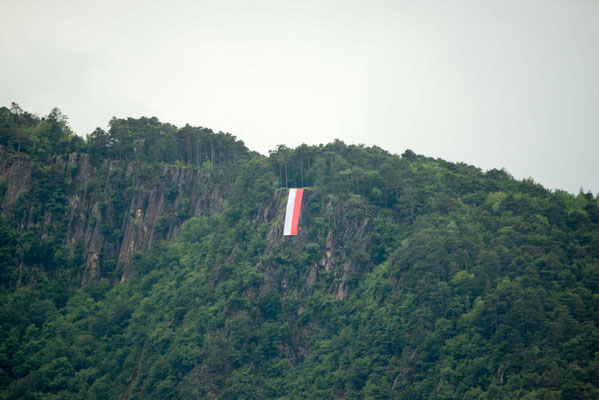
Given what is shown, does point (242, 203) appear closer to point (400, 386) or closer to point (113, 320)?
point (113, 320)

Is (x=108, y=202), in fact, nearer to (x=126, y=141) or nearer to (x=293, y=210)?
(x=126, y=141)

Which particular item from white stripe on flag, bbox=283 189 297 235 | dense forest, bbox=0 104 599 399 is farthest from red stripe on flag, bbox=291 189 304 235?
dense forest, bbox=0 104 599 399

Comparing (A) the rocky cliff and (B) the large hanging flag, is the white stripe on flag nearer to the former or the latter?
(B) the large hanging flag

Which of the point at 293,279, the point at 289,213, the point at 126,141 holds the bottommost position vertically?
the point at 293,279

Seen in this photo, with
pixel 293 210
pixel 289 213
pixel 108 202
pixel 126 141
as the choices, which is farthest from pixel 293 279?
pixel 126 141

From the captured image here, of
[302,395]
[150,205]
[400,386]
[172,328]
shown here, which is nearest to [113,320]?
[172,328]

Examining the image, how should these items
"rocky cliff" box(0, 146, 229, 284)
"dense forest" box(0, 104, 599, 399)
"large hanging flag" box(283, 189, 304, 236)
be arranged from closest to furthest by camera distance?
"dense forest" box(0, 104, 599, 399)
"large hanging flag" box(283, 189, 304, 236)
"rocky cliff" box(0, 146, 229, 284)

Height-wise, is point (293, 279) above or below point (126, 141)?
below
